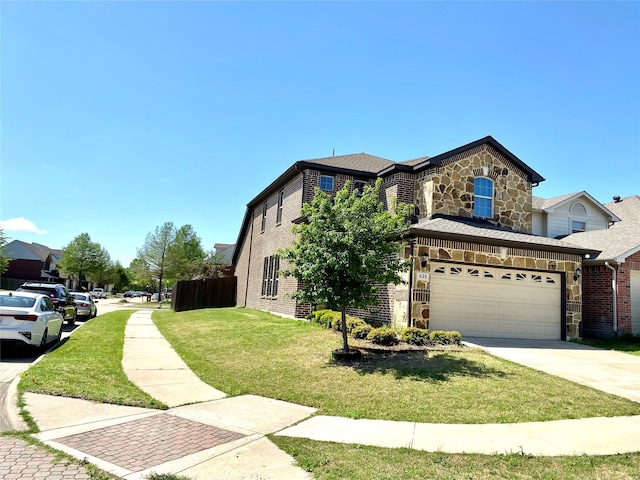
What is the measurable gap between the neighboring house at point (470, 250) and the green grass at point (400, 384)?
3.00m

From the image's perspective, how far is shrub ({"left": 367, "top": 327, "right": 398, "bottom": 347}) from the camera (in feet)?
38.7

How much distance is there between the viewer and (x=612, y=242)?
17.7m

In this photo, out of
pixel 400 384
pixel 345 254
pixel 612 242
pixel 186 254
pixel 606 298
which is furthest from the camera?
pixel 186 254

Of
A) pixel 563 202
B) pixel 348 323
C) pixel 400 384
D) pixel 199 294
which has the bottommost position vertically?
pixel 400 384

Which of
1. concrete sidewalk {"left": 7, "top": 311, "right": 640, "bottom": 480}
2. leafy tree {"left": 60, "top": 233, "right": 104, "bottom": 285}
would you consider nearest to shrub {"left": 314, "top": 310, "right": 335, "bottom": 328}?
concrete sidewalk {"left": 7, "top": 311, "right": 640, "bottom": 480}

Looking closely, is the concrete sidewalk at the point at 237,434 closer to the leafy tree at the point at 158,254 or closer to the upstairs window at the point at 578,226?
the upstairs window at the point at 578,226

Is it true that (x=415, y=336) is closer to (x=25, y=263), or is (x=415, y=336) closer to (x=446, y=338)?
(x=446, y=338)

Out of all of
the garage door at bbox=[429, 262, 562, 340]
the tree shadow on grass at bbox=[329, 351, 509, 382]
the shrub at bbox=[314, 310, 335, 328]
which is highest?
the garage door at bbox=[429, 262, 562, 340]

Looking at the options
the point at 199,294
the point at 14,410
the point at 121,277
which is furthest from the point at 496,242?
the point at 121,277

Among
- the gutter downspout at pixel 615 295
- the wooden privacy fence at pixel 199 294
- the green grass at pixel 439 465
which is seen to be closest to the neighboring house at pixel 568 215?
the gutter downspout at pixel 615 295

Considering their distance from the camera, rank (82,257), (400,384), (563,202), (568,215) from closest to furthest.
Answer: (400,384)
(563,202)
(568,215)
(82,257)

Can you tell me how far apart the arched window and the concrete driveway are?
18.8ft

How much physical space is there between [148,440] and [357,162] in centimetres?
1769

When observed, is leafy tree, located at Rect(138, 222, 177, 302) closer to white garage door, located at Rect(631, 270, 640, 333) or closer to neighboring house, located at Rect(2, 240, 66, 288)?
neighboring house, located at Rect(2, 240, 66, 288)
